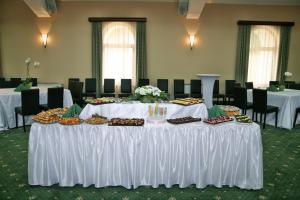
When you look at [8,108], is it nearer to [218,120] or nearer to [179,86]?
[218,120]

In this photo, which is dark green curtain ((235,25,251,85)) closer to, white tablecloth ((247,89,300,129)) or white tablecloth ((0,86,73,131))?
white tablecloth ((247,89,300,129))

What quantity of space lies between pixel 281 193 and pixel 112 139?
2.03m

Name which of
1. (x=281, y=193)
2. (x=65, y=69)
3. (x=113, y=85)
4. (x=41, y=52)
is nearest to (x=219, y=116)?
(x=281, y=193)

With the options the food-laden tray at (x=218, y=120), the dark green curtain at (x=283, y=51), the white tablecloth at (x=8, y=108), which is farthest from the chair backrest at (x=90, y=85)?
the dark green curtain at (x=283, y=51)

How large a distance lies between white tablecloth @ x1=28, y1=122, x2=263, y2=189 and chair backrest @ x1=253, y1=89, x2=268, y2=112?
300cm

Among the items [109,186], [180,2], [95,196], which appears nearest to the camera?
[95,196]

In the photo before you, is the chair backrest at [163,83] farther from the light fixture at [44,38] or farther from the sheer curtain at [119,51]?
the light fixture at [44,38]

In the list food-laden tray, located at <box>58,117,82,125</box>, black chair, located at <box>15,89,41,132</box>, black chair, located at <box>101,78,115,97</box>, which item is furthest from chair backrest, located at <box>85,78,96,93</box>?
food-laden tray, located at <box>58,117,82,125</box>

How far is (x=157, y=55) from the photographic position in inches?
331

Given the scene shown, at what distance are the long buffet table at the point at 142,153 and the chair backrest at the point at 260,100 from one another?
298cm

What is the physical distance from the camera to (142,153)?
2893 mm

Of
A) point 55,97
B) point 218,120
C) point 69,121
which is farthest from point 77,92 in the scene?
point 218,120

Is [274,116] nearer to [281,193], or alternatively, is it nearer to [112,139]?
[281,193]

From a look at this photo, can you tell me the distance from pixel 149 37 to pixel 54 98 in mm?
3977
